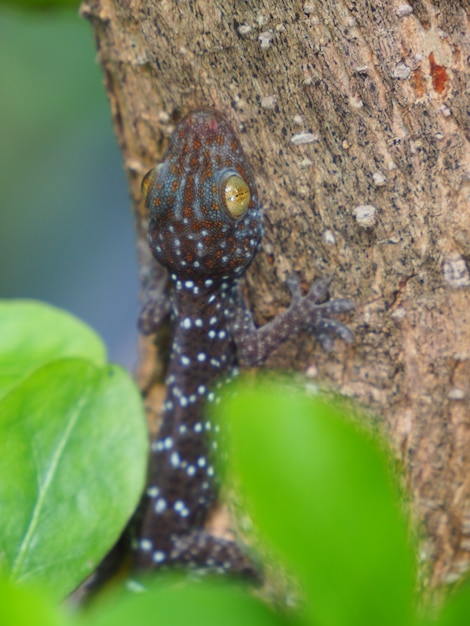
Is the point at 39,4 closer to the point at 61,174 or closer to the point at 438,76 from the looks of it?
the point at 438,76

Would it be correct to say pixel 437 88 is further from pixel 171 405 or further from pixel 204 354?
pixel 171 405

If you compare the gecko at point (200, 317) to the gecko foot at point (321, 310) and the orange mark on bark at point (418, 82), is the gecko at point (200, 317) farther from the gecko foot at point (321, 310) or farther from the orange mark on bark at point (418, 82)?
the orange mark on bark at point (418, 82)

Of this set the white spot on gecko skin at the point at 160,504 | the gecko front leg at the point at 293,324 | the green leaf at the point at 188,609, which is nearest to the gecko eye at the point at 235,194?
the gecko front leg at the point at 293,324

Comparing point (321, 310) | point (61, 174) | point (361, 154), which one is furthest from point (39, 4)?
point (61, 174)

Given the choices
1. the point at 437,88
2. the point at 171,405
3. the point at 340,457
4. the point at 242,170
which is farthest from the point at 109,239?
the point at 340,457

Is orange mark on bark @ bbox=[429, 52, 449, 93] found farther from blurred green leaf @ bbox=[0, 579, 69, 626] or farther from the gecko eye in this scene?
blurred green leaf @ bbox=[0, 579, 69, 626]

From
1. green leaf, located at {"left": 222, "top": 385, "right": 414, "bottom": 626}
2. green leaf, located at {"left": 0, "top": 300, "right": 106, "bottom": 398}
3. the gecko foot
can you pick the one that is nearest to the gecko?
the gecko foot
